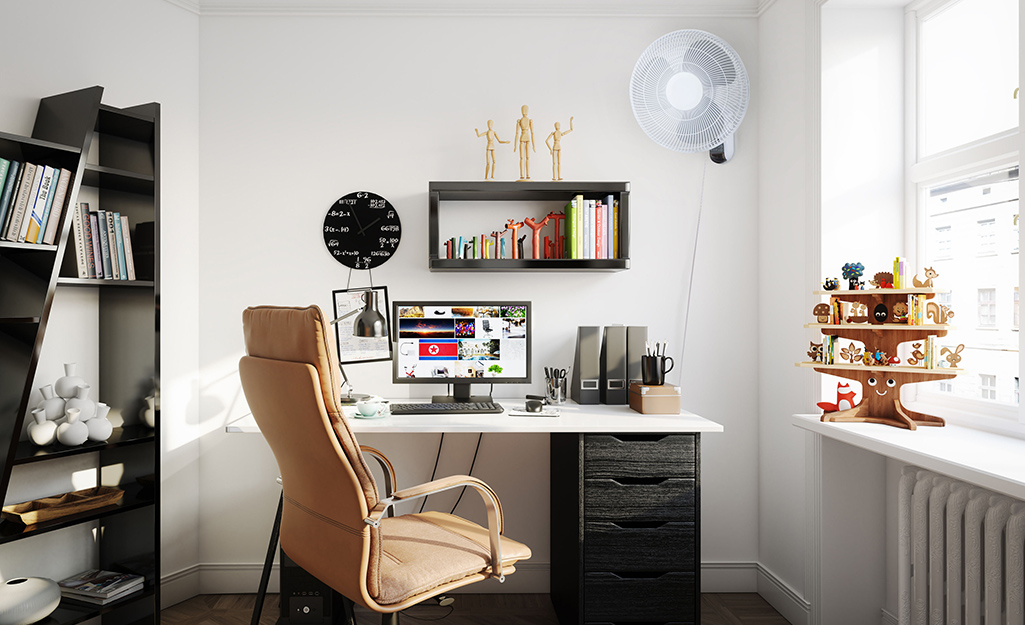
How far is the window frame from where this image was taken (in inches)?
69.3

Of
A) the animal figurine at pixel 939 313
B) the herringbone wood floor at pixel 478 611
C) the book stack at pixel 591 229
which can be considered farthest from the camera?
the book stack at pixel 591 229

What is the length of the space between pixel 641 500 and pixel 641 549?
168 millimetres

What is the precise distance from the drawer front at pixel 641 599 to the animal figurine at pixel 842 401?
75 cm

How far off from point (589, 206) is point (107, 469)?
2153 millimetres

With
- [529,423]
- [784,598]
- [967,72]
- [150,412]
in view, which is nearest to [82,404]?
[150,412]

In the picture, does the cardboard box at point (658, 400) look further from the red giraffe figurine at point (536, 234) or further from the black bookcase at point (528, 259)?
the red giraffe figurine at point (536, 234)

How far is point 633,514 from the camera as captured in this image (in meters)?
1.99

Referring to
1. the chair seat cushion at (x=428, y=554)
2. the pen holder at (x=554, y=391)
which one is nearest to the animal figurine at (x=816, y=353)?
the pen holder at (x=554, y=391)

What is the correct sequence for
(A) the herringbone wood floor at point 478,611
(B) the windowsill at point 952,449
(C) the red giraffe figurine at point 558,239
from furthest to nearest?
(C) the red giraffe figurine at point 558,239 < (A) the herringbone wood floor at point 478,611 < (B) the windowsill at point 952,449

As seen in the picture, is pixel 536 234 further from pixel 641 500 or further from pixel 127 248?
pixel 127 248

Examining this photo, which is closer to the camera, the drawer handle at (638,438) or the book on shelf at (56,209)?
the book on shelf at (56,209)

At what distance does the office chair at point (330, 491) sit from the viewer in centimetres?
140

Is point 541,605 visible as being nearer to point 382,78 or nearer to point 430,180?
point 430,180

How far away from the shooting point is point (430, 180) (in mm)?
2650
